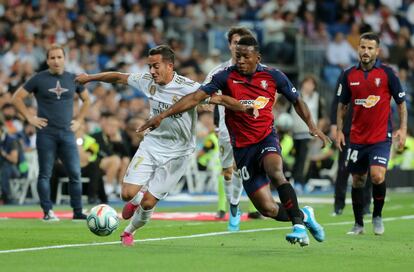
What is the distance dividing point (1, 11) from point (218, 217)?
444 inches

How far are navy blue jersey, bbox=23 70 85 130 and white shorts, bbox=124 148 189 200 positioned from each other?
4.00 metres

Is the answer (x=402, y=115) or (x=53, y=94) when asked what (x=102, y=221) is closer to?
(x=402, y=115)

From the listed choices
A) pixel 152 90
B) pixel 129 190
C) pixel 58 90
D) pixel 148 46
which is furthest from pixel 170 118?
pixel 148 46

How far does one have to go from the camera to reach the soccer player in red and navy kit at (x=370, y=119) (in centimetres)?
1427

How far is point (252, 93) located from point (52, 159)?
18.5ft

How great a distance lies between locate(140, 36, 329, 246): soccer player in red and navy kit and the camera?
1210cm

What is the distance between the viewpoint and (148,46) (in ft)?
96.0

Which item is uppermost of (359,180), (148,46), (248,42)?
(248,42)

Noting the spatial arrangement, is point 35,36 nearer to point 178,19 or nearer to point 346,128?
point 178,19

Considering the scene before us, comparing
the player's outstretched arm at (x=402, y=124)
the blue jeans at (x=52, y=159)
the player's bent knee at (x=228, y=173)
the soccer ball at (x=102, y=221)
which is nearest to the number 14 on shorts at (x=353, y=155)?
the player's outstretched arm at (x=402, y=124)

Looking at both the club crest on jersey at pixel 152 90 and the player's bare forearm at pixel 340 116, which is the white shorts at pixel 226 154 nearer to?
the player's bare forearm at pixel 340 116

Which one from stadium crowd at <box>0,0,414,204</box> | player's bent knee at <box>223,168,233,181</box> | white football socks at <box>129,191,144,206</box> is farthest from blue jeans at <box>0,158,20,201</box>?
white football socks at <box>129,191,144,206</box>

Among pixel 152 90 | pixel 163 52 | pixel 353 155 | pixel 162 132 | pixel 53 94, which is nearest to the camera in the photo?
pixel 163 52

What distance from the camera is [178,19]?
31.4 metres
